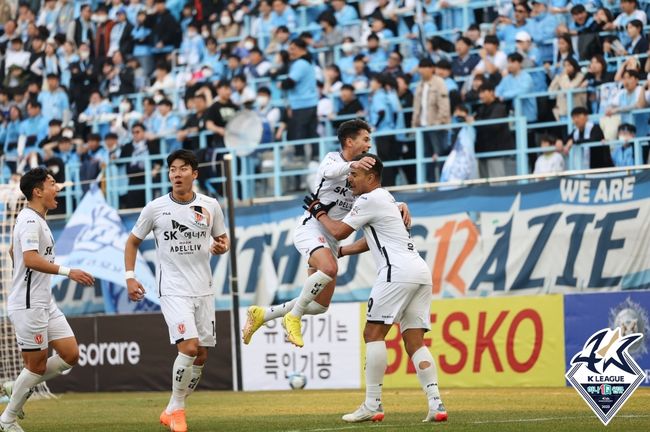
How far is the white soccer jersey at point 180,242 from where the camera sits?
470 inches

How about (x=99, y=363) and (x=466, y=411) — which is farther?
(x=99, y=363)

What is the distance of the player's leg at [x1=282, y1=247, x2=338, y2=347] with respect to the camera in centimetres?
1274

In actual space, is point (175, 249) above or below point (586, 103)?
below

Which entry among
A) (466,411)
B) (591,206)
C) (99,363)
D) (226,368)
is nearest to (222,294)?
(226,368)

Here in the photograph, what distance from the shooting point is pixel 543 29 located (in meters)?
22.4

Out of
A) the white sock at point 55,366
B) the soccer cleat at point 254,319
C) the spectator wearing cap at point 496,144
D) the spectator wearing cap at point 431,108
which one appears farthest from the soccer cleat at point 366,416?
the spectator wearing cap at point 431,108

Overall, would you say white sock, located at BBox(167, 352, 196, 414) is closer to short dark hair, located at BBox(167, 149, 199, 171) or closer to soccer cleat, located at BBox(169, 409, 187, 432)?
soccer cleat, located at BBox(169, 409, 187, 432)

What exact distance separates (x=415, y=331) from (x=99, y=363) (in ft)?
37.7

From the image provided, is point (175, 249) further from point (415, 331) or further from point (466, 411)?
point (466, 411)

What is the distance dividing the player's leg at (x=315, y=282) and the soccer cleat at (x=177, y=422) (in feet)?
4.84

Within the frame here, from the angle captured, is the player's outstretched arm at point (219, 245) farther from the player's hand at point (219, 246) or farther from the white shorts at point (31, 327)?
the white shorts at point (31, 327)

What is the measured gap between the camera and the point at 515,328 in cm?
1842

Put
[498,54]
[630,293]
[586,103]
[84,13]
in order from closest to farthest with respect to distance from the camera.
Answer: [630,293], [586,103], [498,54], [84,13]

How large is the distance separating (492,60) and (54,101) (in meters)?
11.5
